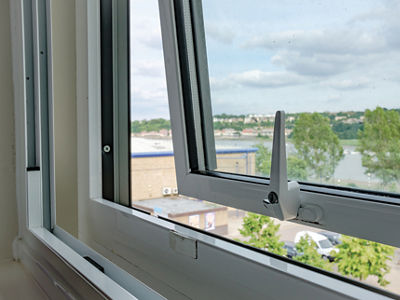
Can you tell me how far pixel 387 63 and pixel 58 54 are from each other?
113 cm

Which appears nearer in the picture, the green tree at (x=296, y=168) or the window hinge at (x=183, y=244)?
the green tree at (x=296, y=168)

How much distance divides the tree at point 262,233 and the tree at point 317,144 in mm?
199

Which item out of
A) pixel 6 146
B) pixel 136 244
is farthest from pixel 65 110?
pixel 136 244

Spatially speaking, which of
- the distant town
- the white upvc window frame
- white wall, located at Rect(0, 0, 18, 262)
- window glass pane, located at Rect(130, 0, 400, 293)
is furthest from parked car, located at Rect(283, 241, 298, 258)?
white wall, located at Rect(0, 0, 18, 262)

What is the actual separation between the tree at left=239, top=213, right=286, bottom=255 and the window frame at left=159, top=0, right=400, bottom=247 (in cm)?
11

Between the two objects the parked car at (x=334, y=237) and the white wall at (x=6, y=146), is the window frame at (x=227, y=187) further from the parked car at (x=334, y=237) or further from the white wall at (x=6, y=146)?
the white wall at (x=6, y=146)

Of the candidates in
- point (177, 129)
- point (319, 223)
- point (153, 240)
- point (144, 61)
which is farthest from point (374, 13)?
point (144, 61)

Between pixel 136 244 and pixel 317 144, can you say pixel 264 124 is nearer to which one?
pixel 317 144

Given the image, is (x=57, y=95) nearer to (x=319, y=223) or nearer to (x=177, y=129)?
(x=177, y=129)

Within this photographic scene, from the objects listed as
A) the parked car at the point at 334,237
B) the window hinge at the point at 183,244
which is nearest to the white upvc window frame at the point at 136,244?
the window hinge at the point at 183,244

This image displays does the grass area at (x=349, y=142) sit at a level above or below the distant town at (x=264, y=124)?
below

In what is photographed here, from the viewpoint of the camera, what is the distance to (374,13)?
576mm

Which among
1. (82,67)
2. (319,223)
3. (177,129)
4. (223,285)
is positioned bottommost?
(223,285)

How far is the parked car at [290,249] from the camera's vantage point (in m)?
0.79
